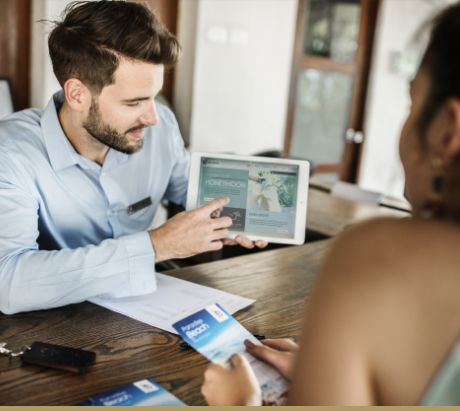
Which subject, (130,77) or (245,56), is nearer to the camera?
(130,77)

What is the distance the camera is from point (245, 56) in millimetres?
4379

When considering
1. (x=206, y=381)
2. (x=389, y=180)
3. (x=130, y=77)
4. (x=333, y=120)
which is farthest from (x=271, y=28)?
(x=206, y=381)

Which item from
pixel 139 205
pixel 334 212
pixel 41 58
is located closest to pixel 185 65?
pixel 41 58

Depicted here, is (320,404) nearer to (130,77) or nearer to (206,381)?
(206,381)

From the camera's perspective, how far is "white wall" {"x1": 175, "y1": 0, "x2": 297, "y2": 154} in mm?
4133

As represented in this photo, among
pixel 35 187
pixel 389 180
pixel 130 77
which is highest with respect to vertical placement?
pixel 130 77

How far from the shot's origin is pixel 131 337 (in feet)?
3.85

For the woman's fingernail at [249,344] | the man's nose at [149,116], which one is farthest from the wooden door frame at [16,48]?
the woman's fingernail at [249,344]

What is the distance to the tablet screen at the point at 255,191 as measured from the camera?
1.50 m

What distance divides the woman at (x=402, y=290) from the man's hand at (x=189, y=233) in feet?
2.46

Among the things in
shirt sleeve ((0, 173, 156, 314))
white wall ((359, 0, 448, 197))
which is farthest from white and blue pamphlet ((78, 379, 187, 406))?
white wall ((359, 0, 448, 197))

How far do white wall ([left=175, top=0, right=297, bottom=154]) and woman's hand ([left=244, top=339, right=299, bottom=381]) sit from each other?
3.22m

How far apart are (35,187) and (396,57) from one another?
4712mm

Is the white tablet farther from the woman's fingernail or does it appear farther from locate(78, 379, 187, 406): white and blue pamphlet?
locate(78, 379, 187, 406): white and blue pamphlet
